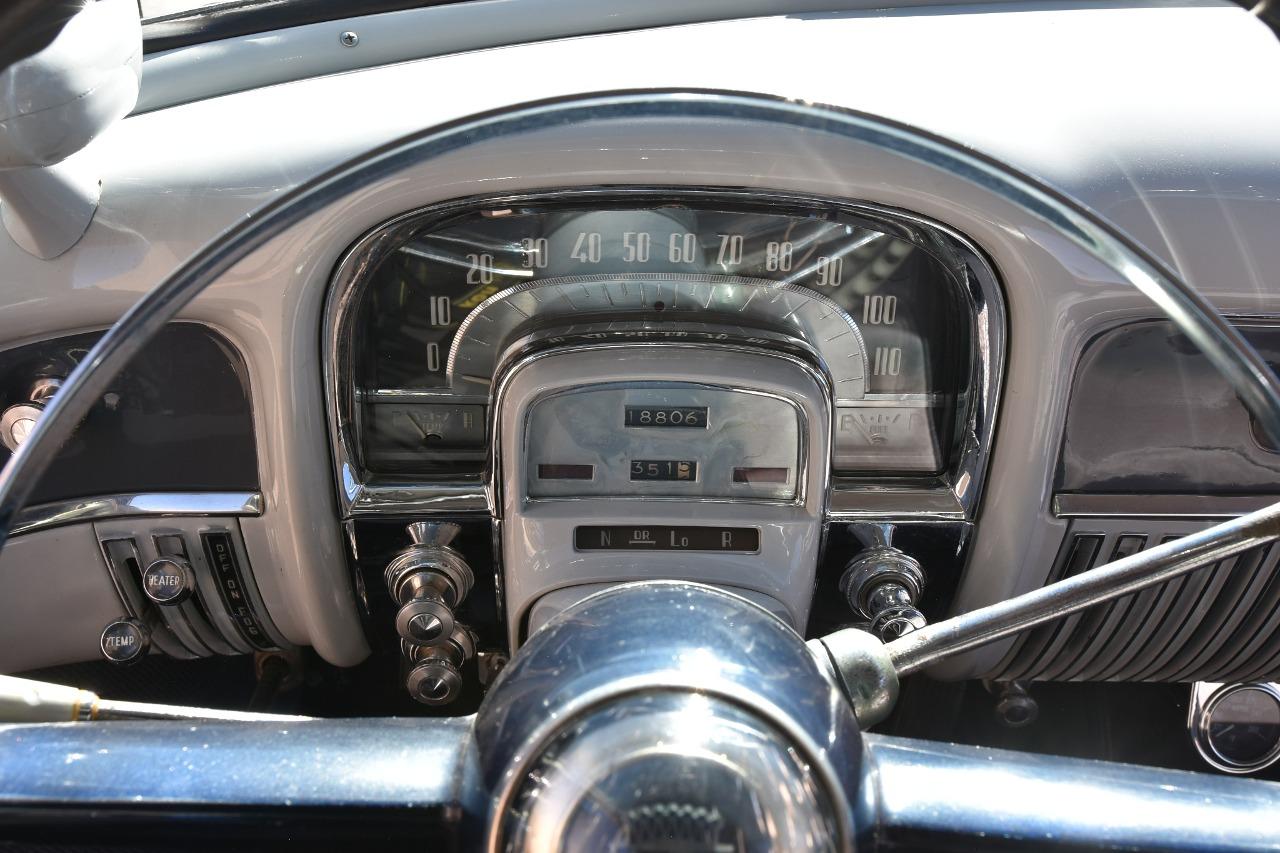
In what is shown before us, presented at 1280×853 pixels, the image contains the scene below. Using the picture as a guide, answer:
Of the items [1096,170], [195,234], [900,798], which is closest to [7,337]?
[195,234]

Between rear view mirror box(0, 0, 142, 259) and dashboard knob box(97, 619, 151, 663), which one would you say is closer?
rear view mirror box(0, 0, 142, 259)

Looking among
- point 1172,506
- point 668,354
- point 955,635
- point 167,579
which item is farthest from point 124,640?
point 1172,506

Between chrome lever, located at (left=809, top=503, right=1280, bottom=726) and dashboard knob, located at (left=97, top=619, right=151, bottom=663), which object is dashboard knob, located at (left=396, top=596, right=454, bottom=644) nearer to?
dashboard knob, located at (left=97, top=619, right=151, bottom=663)

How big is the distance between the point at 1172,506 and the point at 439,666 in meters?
0.89

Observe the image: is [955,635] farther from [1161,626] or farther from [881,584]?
[1161,626]

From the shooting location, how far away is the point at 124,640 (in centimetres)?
142

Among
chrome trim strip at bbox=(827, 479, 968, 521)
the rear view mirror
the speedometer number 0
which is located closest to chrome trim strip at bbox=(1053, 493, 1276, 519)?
chrome trim strip at bbox=(827, 479, 968, 521)

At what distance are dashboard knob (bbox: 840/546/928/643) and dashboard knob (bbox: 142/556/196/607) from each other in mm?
794

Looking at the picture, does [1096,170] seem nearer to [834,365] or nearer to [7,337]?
[834,365]

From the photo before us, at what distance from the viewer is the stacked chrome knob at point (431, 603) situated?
136cm

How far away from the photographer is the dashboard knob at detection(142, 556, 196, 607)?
4.59 ft

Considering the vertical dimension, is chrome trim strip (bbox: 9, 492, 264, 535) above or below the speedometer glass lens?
below

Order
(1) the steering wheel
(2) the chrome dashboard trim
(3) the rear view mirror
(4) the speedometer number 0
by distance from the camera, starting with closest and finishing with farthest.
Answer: (1) the steering wheel
(3) the rear view mirror
(2) the chrome dashboard trim
(4) the speedometer number 0

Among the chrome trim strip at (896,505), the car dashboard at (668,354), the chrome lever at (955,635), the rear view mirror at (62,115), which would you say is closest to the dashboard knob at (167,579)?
the car dashboard at (668,354)
